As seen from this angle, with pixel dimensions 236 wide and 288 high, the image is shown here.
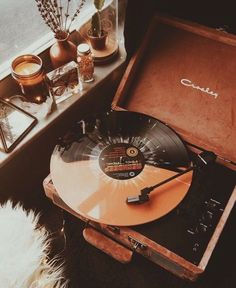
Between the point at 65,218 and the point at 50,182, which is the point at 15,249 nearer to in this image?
the point at 50,182

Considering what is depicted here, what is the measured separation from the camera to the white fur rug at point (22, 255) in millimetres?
958

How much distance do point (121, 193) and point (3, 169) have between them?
1.35 ft

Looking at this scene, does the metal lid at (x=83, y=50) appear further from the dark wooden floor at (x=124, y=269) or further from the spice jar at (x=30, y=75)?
the dark wooden floor at (x=124, y=269)

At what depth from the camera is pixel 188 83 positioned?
1.34m

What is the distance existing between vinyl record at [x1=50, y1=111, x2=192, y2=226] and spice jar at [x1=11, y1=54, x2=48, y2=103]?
0.63 feet

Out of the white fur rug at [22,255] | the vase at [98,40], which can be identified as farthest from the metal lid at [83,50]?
the white fur rug at [22,255]

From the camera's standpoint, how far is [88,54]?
1.33 metres

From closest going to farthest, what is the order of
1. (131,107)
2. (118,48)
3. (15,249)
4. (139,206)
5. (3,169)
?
(15,249) → (139,206) → (3,169) → (131,107) → (118,48)

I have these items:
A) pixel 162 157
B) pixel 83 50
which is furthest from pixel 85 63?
pixel 162 157

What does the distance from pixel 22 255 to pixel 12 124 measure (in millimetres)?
465

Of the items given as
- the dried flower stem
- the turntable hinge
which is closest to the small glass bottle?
the dried flower stem

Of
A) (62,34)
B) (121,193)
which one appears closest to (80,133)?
(121,193)

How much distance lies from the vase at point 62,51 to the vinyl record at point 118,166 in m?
0.24

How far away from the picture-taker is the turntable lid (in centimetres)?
129
